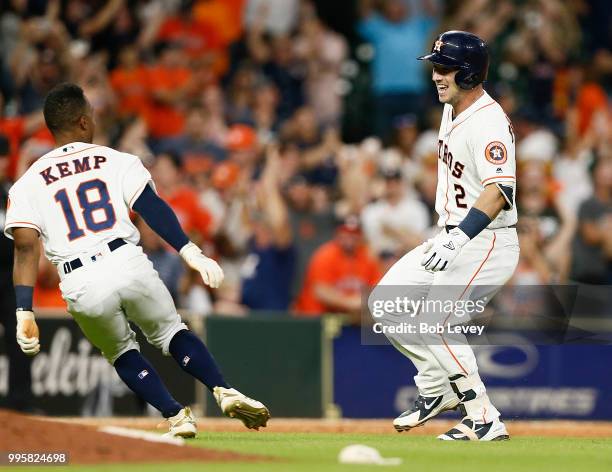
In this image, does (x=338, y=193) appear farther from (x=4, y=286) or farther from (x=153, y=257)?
(x=4, y=286)

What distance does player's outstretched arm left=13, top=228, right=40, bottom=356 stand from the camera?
7.24 metres

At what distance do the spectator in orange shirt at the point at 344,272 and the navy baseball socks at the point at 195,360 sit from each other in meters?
4.83

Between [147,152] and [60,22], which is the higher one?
[60,22]

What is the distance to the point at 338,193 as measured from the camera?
13922 mm

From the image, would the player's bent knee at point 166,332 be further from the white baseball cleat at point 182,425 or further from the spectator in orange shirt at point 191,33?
the spectator in orange shirt at point 191,33

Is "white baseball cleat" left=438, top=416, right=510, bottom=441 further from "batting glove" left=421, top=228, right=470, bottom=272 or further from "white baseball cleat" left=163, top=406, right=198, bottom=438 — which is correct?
"white baseball cleat" left=163, top=406, right=198, bottom=438

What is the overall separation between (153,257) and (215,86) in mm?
3432

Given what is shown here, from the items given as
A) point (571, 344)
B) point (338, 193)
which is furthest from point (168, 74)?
point (571, 344)

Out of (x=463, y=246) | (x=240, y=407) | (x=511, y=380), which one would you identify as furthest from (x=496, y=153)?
(x=511, y=380)

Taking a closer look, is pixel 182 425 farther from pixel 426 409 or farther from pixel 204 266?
pixel 426 409

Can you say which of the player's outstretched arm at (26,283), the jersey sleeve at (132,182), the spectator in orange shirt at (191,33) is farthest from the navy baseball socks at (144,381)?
the spectator in orange shirt at (191,33)

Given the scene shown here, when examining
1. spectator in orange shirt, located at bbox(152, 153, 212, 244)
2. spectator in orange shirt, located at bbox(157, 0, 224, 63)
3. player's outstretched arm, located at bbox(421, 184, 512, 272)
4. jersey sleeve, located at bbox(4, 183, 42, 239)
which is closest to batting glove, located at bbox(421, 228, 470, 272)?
player's outstretched arm, located at bbox(421, 184, 512, 272)

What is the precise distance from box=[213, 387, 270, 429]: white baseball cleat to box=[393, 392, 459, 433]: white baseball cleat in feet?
3.52

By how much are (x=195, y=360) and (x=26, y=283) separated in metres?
1.03
